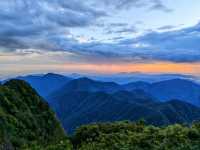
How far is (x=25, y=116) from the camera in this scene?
45.0 metres

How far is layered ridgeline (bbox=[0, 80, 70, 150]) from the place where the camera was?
38.4m

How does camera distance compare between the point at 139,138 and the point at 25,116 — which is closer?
the point at 139,138

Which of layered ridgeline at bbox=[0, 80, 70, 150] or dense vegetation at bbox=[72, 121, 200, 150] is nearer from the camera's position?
dense vegetation at bbox=[72, 121, 200, 150]

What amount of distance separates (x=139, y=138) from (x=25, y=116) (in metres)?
28.8

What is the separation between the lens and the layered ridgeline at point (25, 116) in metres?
38.4

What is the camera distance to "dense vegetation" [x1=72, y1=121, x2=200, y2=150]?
17438 millimetres

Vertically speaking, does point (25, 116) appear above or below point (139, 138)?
below

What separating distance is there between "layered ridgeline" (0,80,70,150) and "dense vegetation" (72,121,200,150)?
11030 millimetres

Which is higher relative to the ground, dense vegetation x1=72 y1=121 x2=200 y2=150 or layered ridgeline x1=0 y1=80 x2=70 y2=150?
dense vegetation x1=72 y1=121 x2=200 y2=150

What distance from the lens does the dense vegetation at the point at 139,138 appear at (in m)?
17.4

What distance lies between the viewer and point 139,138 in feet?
60.5

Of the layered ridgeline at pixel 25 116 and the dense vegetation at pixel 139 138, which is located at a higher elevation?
the dense vegetation at pixel 139 138

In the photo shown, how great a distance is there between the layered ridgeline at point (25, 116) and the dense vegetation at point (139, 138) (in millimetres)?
11030

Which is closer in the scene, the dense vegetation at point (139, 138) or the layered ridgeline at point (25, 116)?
the dense vegetation at point (139, 138)
